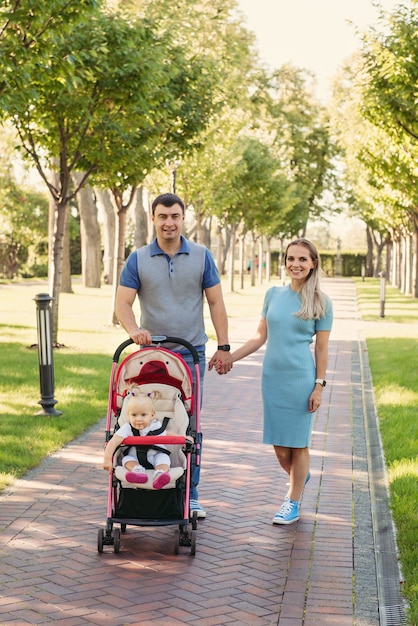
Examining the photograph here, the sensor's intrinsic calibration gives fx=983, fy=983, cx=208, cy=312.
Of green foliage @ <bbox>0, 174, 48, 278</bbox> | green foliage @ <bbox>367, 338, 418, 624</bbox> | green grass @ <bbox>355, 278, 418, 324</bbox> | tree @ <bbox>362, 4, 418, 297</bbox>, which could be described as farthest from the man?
green foliage @ <bbox>0, 174, 48, 278</bbox>

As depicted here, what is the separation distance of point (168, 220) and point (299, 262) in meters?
0.89

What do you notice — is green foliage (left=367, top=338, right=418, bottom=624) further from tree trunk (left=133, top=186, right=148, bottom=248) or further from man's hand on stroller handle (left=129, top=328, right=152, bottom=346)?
tree trunk (left=133, top=186, right=148, bottom=248)

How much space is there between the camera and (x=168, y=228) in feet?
20.2

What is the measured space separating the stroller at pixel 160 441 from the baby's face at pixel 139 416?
11 centimetres

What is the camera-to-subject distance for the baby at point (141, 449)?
18.6 ft

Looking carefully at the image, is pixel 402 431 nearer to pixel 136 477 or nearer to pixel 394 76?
pixel 136 477

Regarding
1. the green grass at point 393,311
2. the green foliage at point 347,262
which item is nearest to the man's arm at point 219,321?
the green grass at point 393,311

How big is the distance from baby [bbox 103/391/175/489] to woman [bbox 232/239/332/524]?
2.90ft

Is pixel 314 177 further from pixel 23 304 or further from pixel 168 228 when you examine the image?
pixel 168 228

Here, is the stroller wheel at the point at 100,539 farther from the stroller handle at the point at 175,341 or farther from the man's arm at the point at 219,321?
the man's arm at the point at 219,321

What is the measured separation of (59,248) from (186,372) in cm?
1176

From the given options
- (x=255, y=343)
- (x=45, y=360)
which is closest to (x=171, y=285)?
(x=255, y=343)

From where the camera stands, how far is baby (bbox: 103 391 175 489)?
5676mm

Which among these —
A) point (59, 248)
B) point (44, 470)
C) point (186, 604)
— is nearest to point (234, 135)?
point (59, 248)
